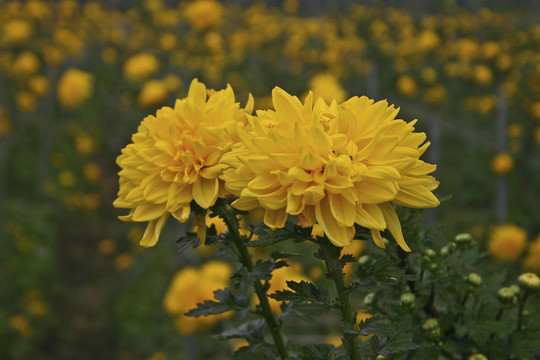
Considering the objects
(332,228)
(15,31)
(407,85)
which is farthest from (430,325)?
(15,31)

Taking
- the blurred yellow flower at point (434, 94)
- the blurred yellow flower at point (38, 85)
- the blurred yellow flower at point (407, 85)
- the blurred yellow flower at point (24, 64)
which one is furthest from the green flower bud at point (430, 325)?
the blurred yellow flower at point (38, 85)

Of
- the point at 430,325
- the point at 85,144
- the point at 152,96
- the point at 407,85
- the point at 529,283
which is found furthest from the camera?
the point at 85,144

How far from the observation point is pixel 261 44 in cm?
704

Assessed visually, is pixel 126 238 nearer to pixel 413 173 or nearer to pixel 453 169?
pixel 453 169

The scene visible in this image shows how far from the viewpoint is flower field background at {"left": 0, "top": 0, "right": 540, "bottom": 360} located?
426cm

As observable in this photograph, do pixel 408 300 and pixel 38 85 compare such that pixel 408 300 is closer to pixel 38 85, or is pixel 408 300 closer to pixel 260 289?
pixel 260 289

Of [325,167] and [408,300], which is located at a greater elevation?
[325,167]

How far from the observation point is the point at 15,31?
209 inches

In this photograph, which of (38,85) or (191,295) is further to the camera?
(38,85)

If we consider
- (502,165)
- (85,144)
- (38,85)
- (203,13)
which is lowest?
(502,165)

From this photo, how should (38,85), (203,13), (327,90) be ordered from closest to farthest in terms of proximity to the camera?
(203,13), (327,90), (38,85)

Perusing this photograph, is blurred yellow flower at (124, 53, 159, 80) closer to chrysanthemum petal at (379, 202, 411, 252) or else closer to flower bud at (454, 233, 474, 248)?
flower bud at (454, 233, 474, 248)

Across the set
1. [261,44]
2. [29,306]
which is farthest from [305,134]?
[261,44]

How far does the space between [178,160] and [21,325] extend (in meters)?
3.99
